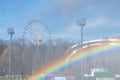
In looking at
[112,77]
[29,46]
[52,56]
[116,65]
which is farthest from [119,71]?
[112,77]

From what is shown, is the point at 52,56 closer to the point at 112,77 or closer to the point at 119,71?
the point at 119,71

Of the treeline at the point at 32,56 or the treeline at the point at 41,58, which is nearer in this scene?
the treeline at the point at 41,58

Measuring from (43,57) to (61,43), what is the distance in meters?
5.56

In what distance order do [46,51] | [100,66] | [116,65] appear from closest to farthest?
[116,65]
[100,66]
[46,51]

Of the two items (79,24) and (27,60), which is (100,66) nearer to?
(27,60)

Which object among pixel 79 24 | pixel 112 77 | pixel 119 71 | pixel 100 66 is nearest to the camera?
pixel 112 77

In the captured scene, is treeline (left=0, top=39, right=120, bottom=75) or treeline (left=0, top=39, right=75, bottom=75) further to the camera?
treeline (left=0, top=39, right=75, bottom=75)

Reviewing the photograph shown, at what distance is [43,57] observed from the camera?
66.9 m

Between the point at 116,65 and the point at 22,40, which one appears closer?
the point at 116,65

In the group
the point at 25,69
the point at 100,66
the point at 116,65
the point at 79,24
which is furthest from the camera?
the point at 25,69

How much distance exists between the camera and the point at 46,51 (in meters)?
68.4

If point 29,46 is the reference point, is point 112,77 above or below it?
below

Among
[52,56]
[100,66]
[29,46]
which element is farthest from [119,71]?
[29,46]

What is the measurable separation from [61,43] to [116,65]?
17.5 meters
